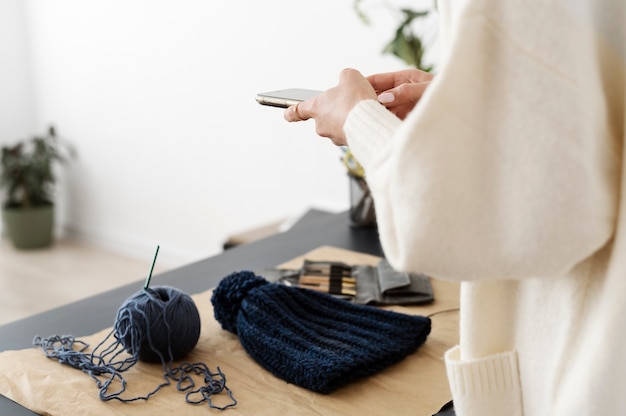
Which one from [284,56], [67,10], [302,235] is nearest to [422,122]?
[302,235]

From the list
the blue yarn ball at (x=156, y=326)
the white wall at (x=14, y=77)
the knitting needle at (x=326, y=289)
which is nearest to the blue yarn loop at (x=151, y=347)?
the blue yarn ball at (x=156, y=326)

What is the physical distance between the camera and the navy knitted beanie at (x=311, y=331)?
1047 millimetres

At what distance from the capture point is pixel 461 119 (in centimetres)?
63

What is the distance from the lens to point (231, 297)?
3.94 ft

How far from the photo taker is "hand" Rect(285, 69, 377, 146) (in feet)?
2.61

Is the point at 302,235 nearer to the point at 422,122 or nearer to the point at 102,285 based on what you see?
the point at 422,122

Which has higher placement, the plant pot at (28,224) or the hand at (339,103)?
the hand at (339,103)

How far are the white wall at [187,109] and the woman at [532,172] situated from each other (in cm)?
180

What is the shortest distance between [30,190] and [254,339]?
288 centimetres

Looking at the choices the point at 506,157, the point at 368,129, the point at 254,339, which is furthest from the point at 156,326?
the point at 506,157

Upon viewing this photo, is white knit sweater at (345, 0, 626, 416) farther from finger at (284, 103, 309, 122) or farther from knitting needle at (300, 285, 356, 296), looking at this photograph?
knitting needle at (300, 285, 356, 296)

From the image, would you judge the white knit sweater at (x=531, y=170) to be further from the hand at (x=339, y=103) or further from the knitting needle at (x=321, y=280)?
the knitting needle at (x=321, y=280)

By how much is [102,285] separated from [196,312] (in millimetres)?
2357

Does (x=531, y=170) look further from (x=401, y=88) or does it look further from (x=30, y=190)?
(x=30, y=190)
